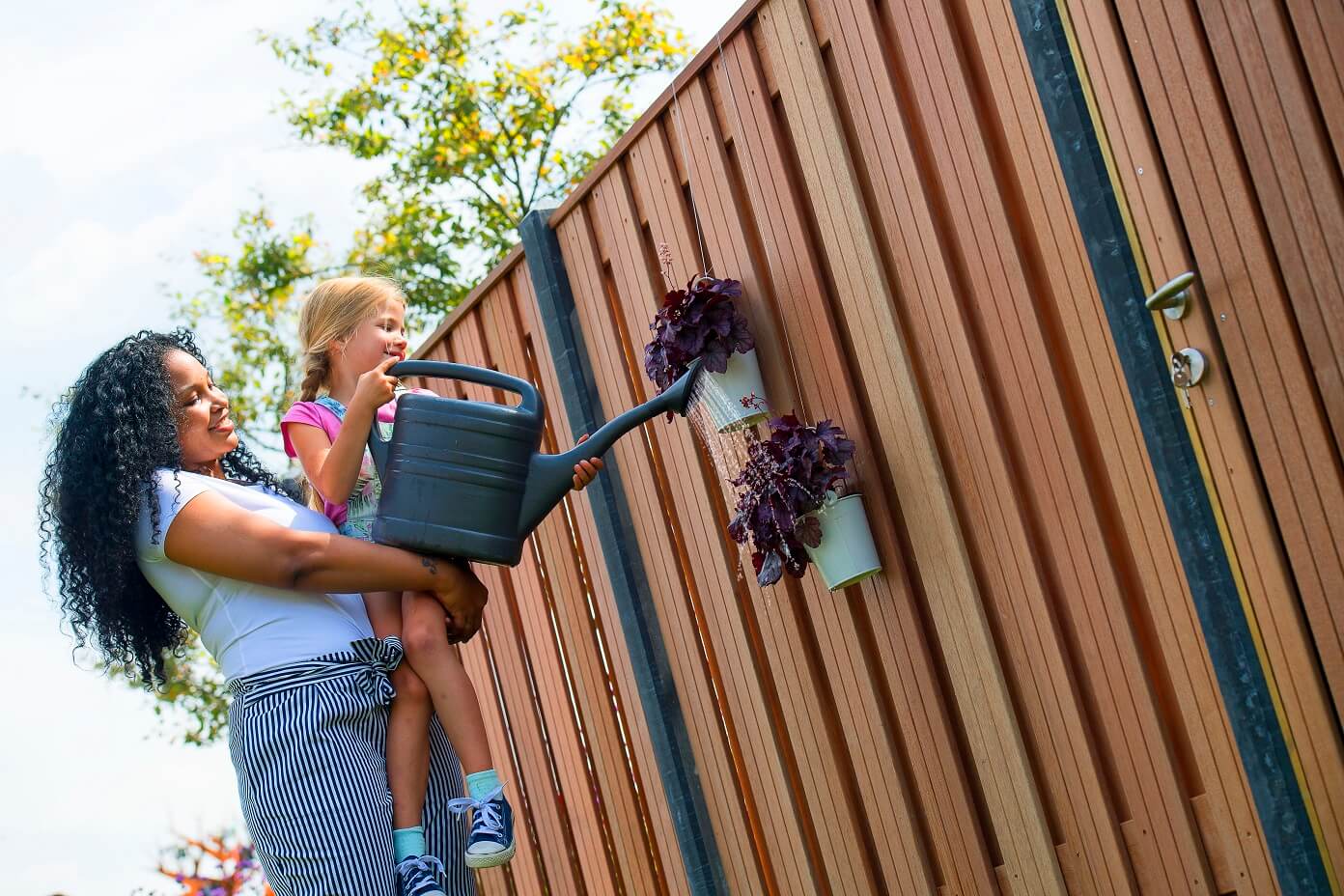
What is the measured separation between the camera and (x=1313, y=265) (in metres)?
1.80

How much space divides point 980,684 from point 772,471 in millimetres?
539

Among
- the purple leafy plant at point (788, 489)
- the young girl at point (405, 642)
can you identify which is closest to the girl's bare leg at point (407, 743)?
the young girl at point (405, 642)

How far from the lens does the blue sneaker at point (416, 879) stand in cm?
219

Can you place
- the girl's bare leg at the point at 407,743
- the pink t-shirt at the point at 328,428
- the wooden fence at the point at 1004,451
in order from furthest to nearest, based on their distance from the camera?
the pink t-shirt at the point at 328,428 < the girl's bare leg at the point at 407,743 < the wooden fence at the point at 1004,451

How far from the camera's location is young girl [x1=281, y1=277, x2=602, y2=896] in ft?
7.38

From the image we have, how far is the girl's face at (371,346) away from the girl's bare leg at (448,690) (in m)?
0.61

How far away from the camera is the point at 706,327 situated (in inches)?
106

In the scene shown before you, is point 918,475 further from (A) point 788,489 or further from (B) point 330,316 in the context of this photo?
(B) point 330,316

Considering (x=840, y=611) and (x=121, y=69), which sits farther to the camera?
(x=121, y=69)

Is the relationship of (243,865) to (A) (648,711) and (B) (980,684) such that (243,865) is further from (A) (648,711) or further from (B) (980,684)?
(B) (980,684)

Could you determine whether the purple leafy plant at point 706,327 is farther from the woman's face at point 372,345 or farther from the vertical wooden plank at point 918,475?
the woman's face at point 372,345

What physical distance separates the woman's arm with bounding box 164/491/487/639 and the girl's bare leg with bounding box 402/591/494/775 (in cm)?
17

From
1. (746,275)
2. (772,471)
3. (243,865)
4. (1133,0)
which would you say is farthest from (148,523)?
(243,865)

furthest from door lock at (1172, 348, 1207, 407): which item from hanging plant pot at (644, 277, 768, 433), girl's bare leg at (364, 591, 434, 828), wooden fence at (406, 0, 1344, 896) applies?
girl's bare leg at (364, 591, 434, 828)
